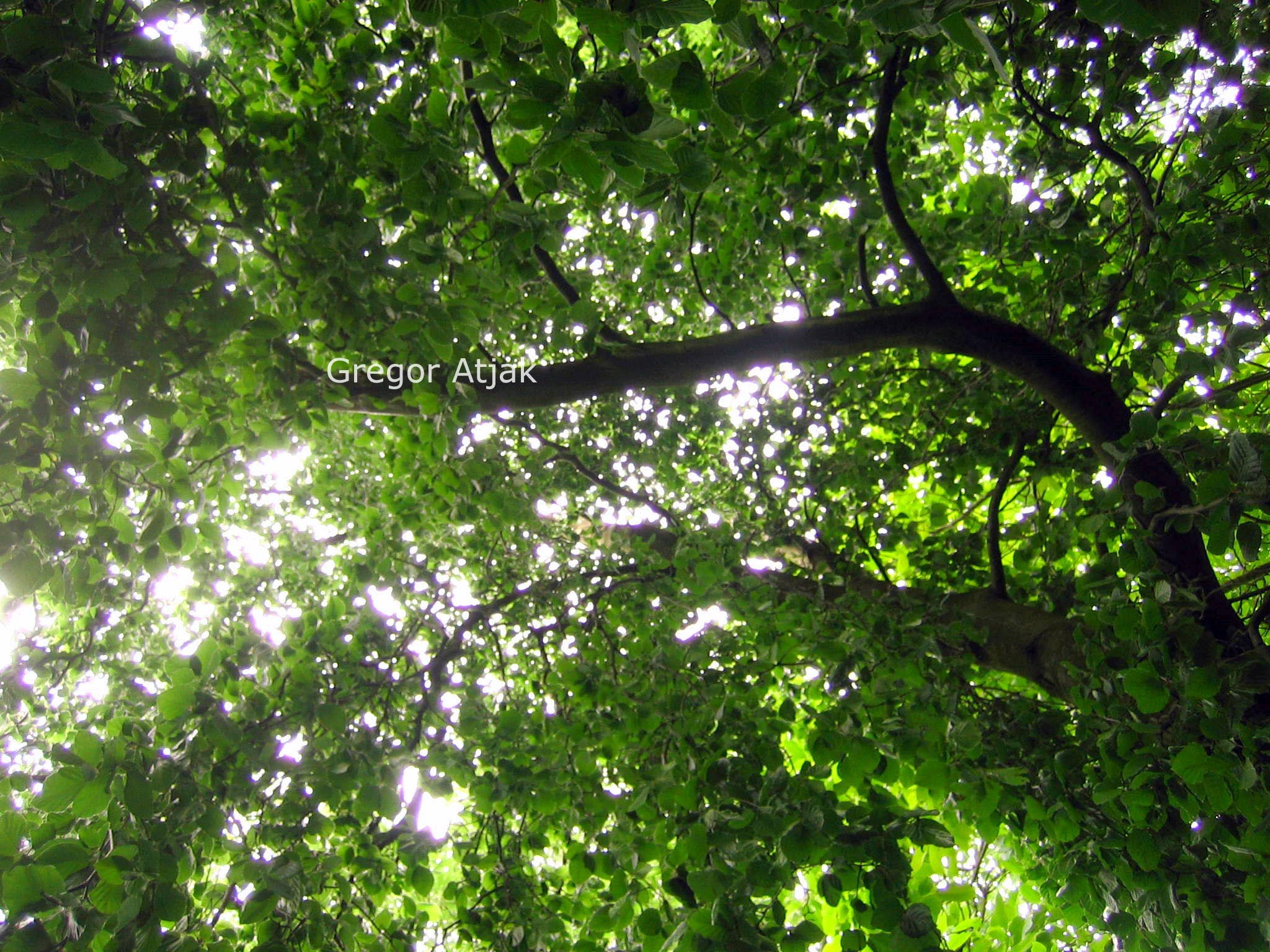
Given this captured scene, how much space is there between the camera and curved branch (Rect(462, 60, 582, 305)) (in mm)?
2701

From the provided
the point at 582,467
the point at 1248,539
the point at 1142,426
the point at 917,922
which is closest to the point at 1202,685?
the point at 1248,539

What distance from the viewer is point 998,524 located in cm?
382

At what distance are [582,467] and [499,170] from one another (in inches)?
78.8

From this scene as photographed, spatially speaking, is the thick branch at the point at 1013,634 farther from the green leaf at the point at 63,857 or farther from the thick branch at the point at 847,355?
the green leaf at the point at 63,857

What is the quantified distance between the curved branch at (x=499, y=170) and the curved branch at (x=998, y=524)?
2334mm

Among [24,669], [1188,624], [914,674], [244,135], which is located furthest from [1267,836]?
[24,669]

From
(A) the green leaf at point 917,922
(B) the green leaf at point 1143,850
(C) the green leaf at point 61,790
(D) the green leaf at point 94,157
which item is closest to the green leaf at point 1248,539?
(B) the green leaf at point 1143,850

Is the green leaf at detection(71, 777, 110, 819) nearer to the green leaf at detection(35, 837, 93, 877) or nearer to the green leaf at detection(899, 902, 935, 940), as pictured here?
the green leaf at detection(35, 837, 93, 877)

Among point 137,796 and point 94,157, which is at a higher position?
point 94,157

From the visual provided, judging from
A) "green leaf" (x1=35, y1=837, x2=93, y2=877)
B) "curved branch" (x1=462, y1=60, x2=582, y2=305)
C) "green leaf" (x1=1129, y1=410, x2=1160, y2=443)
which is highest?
"curved branch" (x1=462, y1=60, x2=582, y2=305)

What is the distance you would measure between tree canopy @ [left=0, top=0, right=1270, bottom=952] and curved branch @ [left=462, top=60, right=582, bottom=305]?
5 cm

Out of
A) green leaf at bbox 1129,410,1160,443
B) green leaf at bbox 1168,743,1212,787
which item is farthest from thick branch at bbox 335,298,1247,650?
green leaf at bbox 1168,743,1212,787

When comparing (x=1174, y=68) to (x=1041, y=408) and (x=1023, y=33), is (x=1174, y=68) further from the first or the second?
(x=1041, y=408)

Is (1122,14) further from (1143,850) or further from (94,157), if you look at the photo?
(1143,850)
